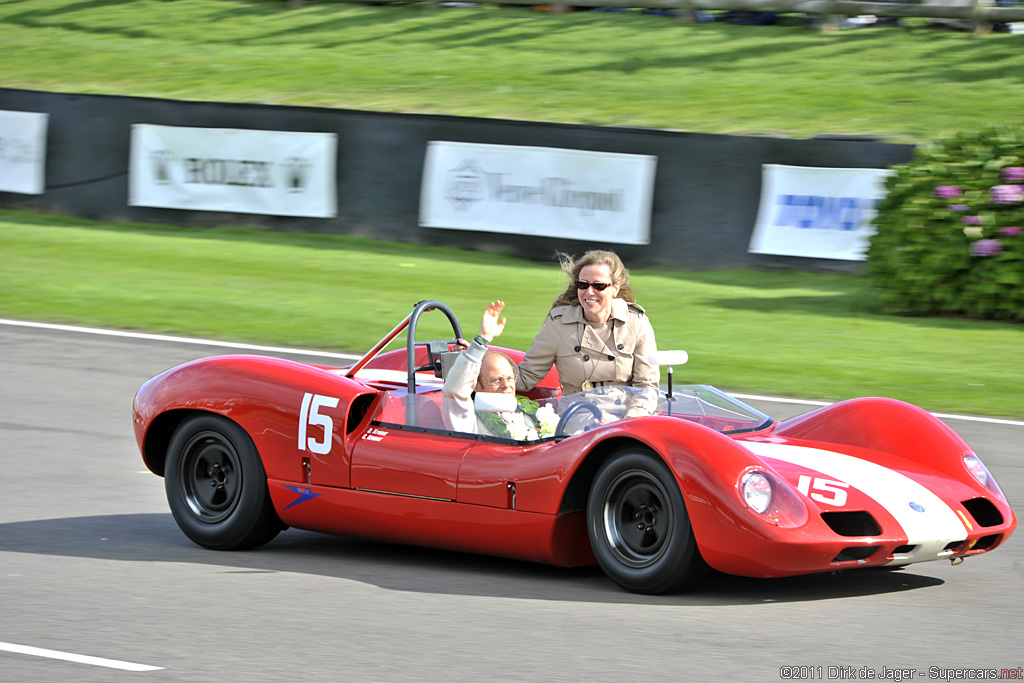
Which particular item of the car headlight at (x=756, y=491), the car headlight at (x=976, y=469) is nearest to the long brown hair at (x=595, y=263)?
the car headlight at (x=756, y=491)

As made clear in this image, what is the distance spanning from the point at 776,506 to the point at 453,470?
1.38 meters

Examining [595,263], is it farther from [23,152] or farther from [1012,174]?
[23,152]

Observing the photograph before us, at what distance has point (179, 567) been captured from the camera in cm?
594

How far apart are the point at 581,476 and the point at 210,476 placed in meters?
1.87

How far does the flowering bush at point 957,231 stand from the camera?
1348cm

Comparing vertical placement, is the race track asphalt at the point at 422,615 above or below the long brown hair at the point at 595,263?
below

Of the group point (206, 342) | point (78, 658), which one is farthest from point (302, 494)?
point (206, 342)

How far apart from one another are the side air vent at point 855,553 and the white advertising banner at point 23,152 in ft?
51.4

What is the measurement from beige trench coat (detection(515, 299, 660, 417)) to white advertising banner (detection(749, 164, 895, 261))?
8765 millimetres

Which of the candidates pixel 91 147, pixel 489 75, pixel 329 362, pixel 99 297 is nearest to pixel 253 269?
pixel 99 297

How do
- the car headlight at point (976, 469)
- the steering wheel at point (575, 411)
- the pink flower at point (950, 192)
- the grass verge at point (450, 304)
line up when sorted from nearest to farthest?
the car headlight at point (976, 469) < the steering wheel at point (575, 411) < the grass verge at point (450, 304) < the pink flower at point (950, 192)

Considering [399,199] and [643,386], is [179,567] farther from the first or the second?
[399,199]

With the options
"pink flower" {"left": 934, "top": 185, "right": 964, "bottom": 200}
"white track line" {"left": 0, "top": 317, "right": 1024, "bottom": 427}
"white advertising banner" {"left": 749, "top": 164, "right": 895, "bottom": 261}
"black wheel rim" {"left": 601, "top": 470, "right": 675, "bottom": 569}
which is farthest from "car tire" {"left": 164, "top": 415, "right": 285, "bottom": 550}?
"white advertising banner" {"left": 749, "top": 164, "right": 895, "bottom": 261}

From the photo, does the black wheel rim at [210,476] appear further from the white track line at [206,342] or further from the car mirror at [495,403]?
the white track line at [206,342]
